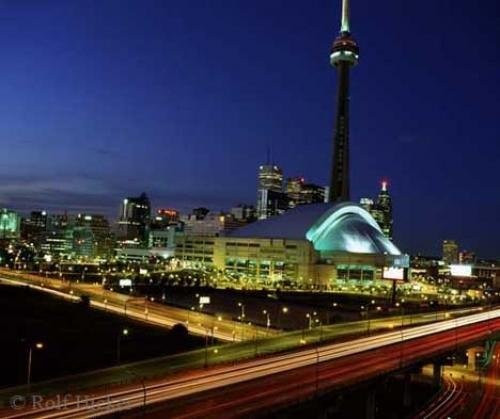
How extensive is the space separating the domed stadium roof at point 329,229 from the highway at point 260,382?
111 meters

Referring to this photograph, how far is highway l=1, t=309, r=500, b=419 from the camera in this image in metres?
29.5

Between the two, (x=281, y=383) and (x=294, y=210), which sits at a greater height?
(x=294, y=210)

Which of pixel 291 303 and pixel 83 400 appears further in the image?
pixel 291 303

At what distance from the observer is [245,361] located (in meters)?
43.2

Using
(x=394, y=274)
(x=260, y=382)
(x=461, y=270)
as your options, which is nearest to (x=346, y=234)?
(x=461, y=270)

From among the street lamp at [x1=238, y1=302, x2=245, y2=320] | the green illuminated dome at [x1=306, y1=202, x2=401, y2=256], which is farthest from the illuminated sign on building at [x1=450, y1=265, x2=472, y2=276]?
the street lamp at [x1=238, y1=302, x2=245, y2=320]

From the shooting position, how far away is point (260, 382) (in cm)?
3631

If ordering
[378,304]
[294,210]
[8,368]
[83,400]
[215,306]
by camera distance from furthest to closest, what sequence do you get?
[294,210]
[378,304]
[215,306]
[8,368]
[83,400]

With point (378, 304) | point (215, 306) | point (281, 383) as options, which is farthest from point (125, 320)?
point (378, 304)

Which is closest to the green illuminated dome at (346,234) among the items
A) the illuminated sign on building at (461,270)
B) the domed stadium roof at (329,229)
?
the domed stadium roof at (329,229)

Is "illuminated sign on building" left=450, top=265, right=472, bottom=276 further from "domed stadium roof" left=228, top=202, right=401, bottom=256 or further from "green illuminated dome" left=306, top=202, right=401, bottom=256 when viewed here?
"domed stadium roof" left=228, top=202, right=401, bottom=256

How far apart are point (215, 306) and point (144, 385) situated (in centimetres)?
6662

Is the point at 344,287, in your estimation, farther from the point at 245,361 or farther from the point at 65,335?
the point at 245,361

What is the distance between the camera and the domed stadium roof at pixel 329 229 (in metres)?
170
